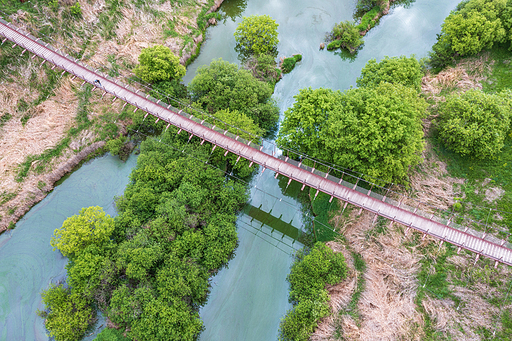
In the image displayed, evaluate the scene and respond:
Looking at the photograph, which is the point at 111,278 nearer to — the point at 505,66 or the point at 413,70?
the point at 413,70

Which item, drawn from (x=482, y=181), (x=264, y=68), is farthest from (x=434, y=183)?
(x=264, y=68)

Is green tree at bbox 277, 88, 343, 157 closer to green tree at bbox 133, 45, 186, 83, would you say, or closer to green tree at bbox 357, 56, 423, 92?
green tree at bbox 357, 56, 423, 92

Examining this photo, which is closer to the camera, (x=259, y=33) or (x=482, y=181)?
(x=482, y=181)

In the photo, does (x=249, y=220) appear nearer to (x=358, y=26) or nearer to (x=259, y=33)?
(x=259, y=33)

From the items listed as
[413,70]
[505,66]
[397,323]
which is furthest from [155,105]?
[505,66]

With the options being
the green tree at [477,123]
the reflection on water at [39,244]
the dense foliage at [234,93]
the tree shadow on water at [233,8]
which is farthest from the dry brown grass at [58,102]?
the green tree at [477,123]

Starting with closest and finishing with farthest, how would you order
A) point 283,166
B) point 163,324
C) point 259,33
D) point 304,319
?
point 163,324 < point 304,319 < point 283,166 < point 259,33

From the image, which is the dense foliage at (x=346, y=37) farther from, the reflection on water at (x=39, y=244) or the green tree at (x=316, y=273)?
the reflection on water at (x=39, y=244)

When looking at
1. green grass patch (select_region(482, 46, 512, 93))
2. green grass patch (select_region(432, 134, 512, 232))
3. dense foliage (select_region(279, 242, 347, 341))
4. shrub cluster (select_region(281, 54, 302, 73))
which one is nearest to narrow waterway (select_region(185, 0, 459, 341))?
shrub cluster (select_region(281, 54, 302, 73))
